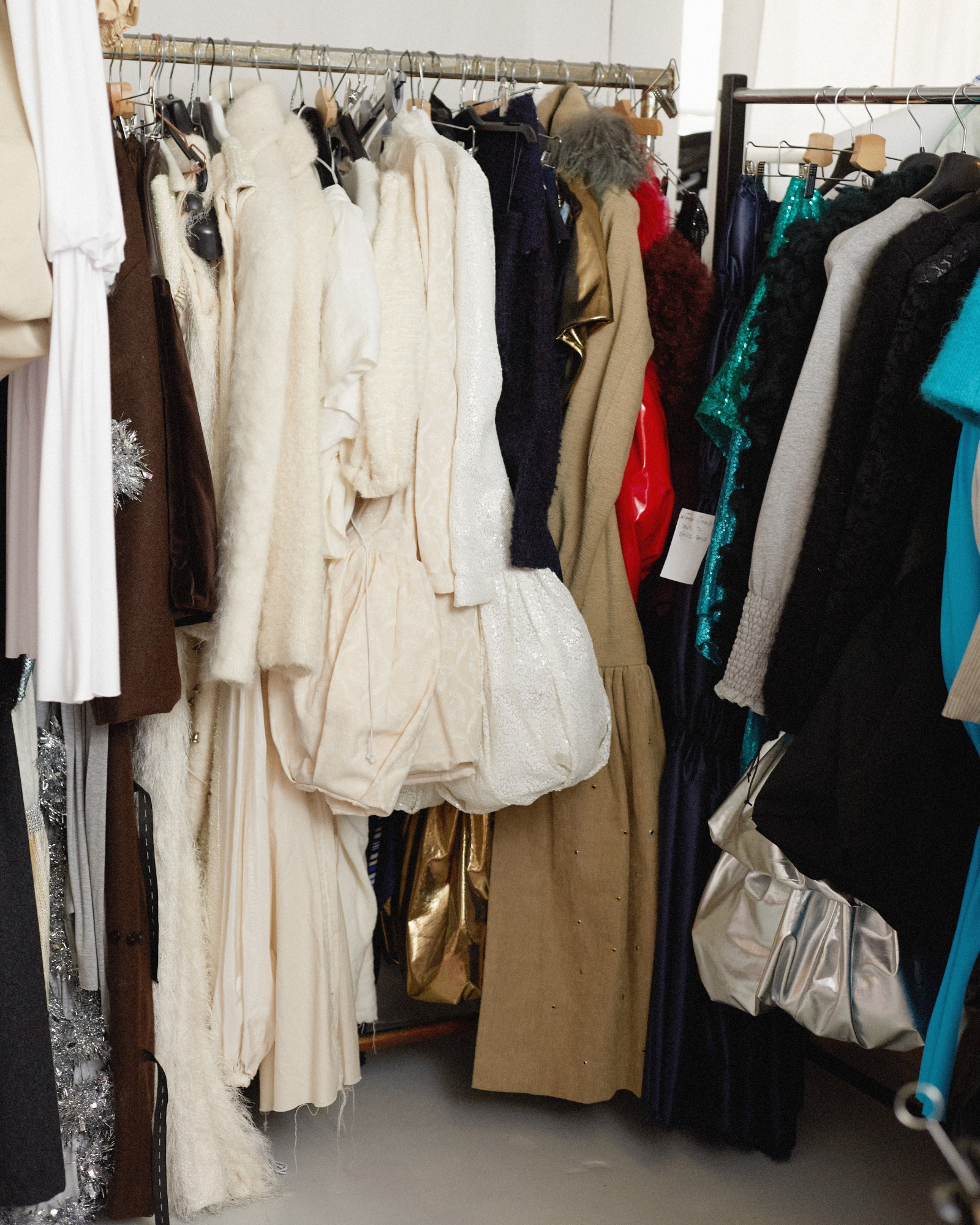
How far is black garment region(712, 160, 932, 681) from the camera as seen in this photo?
1.61 meters

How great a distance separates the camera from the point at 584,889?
187 centimetres

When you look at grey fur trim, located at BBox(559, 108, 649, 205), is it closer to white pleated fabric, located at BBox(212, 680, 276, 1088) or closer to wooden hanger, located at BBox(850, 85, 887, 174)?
wooden hanger, located at BBox(850, 85, 887, 174)

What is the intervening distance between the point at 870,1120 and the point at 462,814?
3.09 ft

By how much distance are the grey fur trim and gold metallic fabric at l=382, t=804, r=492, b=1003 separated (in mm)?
1066

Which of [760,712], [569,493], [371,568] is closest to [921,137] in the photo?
[569,493]

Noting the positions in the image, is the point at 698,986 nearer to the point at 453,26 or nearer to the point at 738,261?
the point at 738,261

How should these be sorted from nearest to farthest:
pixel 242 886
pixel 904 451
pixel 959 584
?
pixel 959 584
pixel 904 451
pixel 242 886

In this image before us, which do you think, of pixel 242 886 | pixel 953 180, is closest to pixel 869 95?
pixel 953 180

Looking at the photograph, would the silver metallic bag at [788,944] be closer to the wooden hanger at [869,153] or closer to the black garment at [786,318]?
the black garment at [786,318]

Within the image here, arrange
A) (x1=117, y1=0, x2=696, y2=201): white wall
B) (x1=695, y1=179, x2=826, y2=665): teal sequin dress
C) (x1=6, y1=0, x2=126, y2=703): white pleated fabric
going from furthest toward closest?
(x1=117, y1=0, x2=696, y2=201): white wall < (x1=695, y1=179, x2=826, y2=665): teal sequin dress < (x1=6, y1=0, x2=126, y2=703): white pleated fabric

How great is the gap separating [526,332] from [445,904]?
38.5 inches

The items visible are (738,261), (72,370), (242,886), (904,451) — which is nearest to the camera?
(72,370)

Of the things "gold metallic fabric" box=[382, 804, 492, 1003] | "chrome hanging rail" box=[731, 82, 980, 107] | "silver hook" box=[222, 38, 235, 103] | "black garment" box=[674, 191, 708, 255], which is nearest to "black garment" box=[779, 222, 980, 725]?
"chrome hanging rail" box=[731, 82, 980, 107]

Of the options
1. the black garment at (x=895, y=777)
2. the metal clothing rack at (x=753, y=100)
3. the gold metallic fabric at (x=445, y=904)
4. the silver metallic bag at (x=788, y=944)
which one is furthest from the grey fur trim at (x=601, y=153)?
the gold metallic fabric at (x=445, y=904)
